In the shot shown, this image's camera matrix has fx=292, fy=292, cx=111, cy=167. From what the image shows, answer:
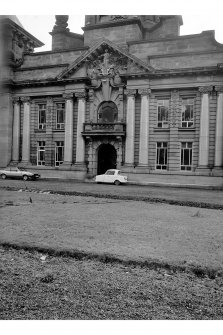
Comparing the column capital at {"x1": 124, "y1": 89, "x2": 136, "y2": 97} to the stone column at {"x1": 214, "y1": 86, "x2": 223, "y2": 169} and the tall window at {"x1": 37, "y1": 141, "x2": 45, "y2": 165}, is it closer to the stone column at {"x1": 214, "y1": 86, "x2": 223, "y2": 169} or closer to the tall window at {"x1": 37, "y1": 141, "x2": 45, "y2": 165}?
the stone column at {"x1": 214, "y1": 86, "x2": 223, "y2": 169}

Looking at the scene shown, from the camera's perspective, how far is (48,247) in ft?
20.5

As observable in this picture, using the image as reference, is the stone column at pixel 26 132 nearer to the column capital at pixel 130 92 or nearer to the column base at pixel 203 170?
the column capital at pixel 130 92

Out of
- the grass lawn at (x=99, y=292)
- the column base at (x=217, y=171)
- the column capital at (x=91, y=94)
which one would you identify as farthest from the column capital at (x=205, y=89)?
the grass lawn at (x=99, y=292)

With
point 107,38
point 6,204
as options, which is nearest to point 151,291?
point 6,204

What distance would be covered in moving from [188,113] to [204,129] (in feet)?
6.87

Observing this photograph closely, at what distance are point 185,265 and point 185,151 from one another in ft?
72.5

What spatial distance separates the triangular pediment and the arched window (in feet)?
9.56

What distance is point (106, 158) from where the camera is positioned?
29938mm

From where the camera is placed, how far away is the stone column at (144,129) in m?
27.2

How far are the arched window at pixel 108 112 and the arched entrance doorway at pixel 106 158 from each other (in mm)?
2610

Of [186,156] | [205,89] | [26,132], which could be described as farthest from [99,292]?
[26,132]

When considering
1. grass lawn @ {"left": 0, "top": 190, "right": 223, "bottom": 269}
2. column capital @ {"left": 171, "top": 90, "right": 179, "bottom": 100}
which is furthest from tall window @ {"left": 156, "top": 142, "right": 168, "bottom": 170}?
grass lawn @ {"left": 0, "top": 190, "right": 223, "bottom": 269}

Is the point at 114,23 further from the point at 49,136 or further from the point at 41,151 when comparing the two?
the point at 41,151

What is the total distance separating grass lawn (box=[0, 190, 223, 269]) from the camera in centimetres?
615
